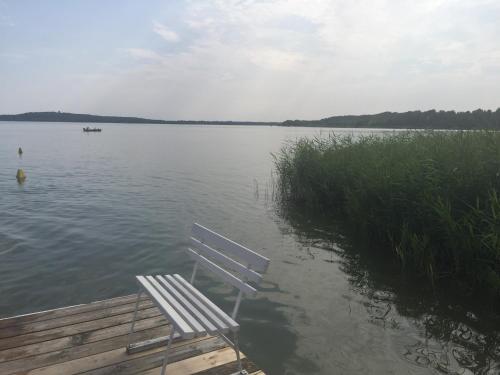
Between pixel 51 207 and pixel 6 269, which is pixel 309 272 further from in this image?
pixel 51 207

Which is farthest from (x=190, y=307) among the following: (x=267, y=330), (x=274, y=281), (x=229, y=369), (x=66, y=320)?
(x=274, y=281)

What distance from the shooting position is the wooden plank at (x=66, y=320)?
447 centimetres

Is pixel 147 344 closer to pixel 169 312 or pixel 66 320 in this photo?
pixel 169 312

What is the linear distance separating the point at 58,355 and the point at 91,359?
38 centimetres

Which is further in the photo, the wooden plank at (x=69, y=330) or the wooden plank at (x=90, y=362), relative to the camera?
the wooden plank at (x=69, y=330)

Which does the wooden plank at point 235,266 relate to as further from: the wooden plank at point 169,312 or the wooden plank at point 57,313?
the wooden plank at point 57,313

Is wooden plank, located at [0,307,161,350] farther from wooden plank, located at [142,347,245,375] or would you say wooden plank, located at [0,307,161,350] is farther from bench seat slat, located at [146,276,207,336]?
wooden plank, located at [142,347,245,375]

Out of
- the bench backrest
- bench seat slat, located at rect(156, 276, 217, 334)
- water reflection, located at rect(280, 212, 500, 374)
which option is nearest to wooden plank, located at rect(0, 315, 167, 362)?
bench seat slat, located at rect(156, 276, 217, 334)

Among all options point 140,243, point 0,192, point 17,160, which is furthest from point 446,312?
point 17,160

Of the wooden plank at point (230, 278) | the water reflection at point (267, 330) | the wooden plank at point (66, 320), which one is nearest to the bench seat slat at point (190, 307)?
the wooden plank at point (230, 278)

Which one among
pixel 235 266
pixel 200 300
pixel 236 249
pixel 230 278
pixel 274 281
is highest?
pixel 236 249

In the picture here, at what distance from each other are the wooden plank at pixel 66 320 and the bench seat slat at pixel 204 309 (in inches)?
44.4

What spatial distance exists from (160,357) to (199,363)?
0.42 metres

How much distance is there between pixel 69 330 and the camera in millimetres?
4504
